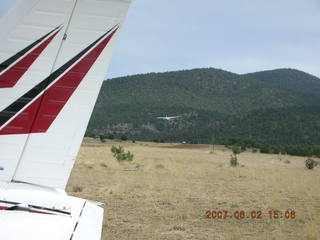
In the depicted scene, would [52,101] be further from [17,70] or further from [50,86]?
[17,70]

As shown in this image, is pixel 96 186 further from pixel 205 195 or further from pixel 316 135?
pixel 316 135

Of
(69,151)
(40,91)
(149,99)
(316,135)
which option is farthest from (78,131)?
(149,99)

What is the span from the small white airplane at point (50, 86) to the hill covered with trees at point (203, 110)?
239 feet

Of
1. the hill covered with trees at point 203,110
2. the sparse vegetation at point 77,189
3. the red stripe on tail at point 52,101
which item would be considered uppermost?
the hill covered with trees at point 203,110

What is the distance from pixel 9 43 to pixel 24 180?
0.99 m

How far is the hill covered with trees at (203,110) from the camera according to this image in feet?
269

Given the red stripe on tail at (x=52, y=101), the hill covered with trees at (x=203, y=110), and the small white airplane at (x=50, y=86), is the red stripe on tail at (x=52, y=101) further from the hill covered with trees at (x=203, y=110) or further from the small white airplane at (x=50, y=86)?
the hill covered with trees at (x=203, y=110)

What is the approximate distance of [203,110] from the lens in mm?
102250

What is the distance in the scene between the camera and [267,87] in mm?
123875
